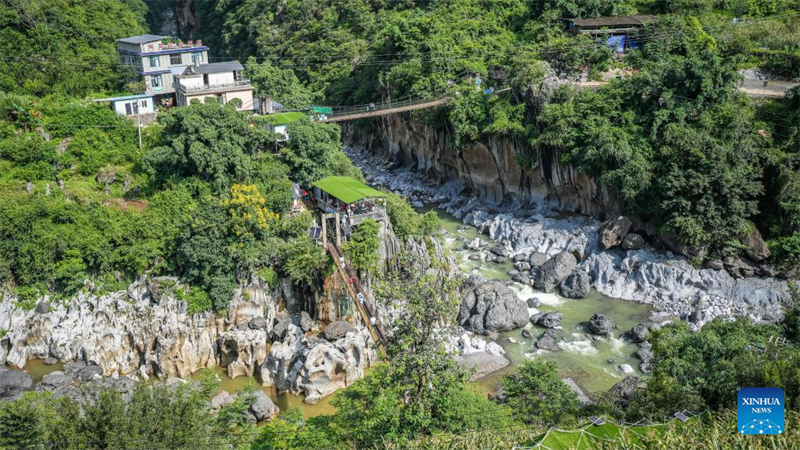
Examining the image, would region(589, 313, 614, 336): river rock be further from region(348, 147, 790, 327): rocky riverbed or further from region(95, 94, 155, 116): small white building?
region(95, 94, 155, 116): small white building

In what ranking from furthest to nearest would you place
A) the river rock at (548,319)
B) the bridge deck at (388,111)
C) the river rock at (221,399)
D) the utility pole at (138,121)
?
the bridge deck at (388,111), the utility pole at (138,121), the river rock at (548,319), the river rock at (221,399)

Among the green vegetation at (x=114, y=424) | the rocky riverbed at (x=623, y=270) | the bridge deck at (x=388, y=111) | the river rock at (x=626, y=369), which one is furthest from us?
the bridge deck at (x=388, y=111)

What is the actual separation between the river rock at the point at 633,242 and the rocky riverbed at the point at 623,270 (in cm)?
4

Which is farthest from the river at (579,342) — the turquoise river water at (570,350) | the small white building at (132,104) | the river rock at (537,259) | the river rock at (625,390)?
the small white building at (132,104)

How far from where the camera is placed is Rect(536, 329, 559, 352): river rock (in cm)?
2382

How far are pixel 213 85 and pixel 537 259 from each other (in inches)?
711

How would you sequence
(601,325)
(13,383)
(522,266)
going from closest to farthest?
(13,383), (601,325), (522,266)

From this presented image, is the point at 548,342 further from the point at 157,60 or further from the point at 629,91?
the point at 157,60

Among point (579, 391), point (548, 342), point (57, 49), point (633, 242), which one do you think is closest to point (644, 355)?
point (548, 342)

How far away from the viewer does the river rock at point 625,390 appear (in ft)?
61.2

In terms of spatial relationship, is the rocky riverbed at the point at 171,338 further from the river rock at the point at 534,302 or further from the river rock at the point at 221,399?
the river rock at the point at 534,302

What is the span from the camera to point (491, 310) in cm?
2494

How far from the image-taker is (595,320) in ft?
81.7

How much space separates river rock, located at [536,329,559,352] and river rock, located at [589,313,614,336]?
1535mm
